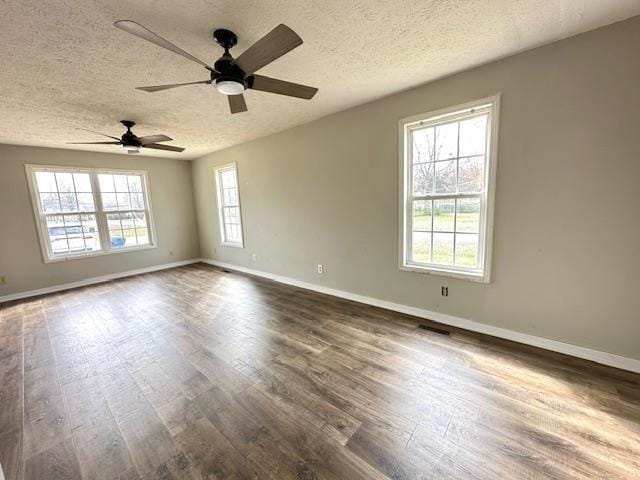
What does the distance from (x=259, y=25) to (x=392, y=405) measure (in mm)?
2671

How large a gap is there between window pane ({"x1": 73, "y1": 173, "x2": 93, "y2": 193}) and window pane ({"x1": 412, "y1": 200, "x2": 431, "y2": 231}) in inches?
228

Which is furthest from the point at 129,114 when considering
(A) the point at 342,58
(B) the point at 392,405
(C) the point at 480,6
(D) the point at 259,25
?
(B) the point at 392,405

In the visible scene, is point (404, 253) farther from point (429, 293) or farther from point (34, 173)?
point (34, 173)

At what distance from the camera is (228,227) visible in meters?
5.61

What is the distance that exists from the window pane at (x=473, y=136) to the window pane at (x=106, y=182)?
20.0ft

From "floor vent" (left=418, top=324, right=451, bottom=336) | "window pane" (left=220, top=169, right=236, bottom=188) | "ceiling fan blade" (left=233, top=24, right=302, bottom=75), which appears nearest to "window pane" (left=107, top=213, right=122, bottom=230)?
"window pane" (left=220, top=169, right=236, bottom=188)

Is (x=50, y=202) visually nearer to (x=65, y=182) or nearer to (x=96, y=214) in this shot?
(x=65, y=182)

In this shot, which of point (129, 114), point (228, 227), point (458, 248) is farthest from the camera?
point (228, 227)

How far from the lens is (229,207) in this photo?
543 centimetres

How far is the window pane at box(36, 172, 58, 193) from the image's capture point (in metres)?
4.22

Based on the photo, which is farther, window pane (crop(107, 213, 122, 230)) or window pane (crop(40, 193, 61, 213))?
window pane (crop(107, 213, 122, 230))

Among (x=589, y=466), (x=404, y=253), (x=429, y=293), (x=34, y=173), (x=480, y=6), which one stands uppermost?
(x=480, y=6)

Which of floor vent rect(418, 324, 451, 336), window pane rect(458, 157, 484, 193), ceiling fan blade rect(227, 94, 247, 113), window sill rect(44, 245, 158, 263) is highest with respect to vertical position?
ceiling fan blade rect(227, 94, 247, 113)

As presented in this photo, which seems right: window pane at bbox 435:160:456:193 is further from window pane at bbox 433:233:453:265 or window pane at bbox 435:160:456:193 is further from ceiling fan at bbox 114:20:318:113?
ceiling fan at bbox 114:20:318:113
